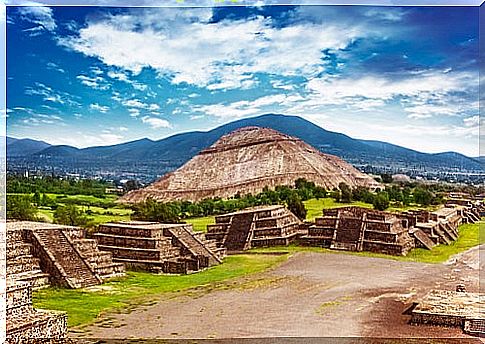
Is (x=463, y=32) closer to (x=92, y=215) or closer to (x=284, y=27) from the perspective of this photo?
(x=284, y=27)

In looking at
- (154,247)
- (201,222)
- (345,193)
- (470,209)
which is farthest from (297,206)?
(470,209)

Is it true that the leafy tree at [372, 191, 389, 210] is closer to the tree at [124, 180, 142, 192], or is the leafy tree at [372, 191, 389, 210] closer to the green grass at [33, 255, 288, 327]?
the green grass at [33, 255, 288, 327]

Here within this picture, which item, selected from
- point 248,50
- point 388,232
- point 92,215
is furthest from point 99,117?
point 388,232

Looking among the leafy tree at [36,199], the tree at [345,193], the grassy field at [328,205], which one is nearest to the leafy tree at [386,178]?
the tree at [345,193]

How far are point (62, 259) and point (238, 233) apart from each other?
367 centimetres

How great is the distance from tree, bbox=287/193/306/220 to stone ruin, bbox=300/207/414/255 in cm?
27

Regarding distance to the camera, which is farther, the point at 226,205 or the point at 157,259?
the point at 226,205

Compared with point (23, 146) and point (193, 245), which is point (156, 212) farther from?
point (23, 146)

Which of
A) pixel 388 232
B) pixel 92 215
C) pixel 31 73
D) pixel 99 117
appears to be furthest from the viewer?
pixel 388 232

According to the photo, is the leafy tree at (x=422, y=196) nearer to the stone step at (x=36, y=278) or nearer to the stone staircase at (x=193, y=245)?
the stone staircase at (x=193, y=245)

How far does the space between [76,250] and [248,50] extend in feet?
12.0

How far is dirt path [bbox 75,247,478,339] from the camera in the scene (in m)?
7.44

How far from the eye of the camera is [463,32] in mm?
10070

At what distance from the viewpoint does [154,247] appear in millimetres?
11062
